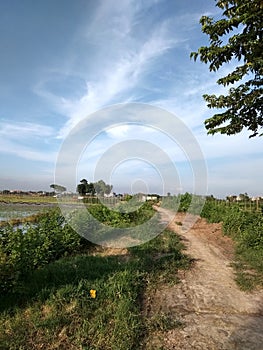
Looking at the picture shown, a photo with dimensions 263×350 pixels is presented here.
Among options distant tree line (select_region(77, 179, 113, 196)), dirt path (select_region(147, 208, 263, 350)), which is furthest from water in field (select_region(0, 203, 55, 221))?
dirt path (select_region(147, 208, 263, 350))

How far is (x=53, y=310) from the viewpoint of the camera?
3.59 meters

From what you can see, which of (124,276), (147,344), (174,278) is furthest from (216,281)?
(147,344)

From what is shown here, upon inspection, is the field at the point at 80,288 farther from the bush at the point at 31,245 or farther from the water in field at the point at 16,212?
the water in field at the point at 16,212

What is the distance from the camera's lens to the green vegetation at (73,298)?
311cm

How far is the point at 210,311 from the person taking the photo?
3.93 meters

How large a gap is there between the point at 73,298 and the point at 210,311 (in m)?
1.85

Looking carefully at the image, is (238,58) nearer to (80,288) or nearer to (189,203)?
(80,288)

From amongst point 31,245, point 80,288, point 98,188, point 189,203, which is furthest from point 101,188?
point 189,203

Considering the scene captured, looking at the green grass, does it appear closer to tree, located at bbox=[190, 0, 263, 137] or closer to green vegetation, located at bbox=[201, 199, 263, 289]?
green vegetation, located at bbox=[201, 199, 263, 289]

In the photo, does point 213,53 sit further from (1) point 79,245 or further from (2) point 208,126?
(1) point 79,245

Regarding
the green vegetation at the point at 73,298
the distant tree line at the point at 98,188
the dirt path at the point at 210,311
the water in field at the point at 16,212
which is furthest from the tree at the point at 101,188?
the dirt path at the point at 210,311

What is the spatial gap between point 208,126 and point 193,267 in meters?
4.42

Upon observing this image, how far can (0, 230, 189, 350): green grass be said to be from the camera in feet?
10.1

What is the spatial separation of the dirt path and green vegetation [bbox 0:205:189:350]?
0.23m
